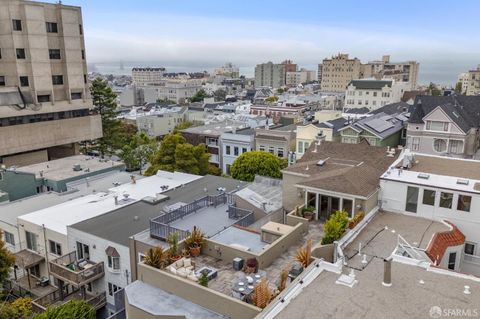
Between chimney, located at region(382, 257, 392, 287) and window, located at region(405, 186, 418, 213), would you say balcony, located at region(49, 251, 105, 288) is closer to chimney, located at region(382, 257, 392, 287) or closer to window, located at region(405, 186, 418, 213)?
chimney, located at region(382, 257, 392, 287)

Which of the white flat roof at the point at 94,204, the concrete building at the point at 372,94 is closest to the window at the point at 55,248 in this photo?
the white flat roof at the point at 94,204

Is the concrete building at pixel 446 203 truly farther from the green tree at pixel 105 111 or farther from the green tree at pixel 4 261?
the green tree at pixel 105 111

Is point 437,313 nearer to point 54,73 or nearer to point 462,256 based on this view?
point 462,256

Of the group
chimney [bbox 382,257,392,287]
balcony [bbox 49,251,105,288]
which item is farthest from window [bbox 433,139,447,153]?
balcony [bbox 49,251,105,288]

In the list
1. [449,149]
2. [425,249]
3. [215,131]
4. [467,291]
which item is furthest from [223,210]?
[215,131]

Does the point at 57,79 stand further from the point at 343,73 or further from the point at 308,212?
the point at 343,73
